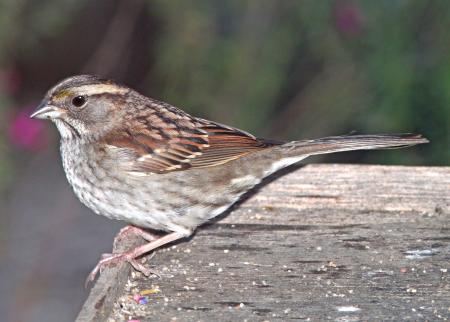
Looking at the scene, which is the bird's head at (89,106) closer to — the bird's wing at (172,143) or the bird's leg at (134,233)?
the bird's wing at (172,143)

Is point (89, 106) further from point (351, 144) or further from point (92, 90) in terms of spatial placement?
point (351, 144)

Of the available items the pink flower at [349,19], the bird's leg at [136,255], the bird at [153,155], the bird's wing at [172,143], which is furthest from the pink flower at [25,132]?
the pink flower at [349,19]

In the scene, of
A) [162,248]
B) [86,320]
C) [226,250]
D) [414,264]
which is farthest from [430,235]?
[86,320]

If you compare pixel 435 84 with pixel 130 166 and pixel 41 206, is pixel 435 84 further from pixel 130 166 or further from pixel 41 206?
pixel 41 206

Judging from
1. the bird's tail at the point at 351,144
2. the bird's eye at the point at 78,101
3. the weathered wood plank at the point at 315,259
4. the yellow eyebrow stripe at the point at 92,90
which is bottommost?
the weathered wood plank at the point at 315,259

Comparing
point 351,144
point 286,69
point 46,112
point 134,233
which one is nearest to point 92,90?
point 46,112

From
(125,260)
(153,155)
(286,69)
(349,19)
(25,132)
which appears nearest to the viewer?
(125,260)

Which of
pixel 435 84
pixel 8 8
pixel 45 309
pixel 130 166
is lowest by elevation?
pixel 45 309
